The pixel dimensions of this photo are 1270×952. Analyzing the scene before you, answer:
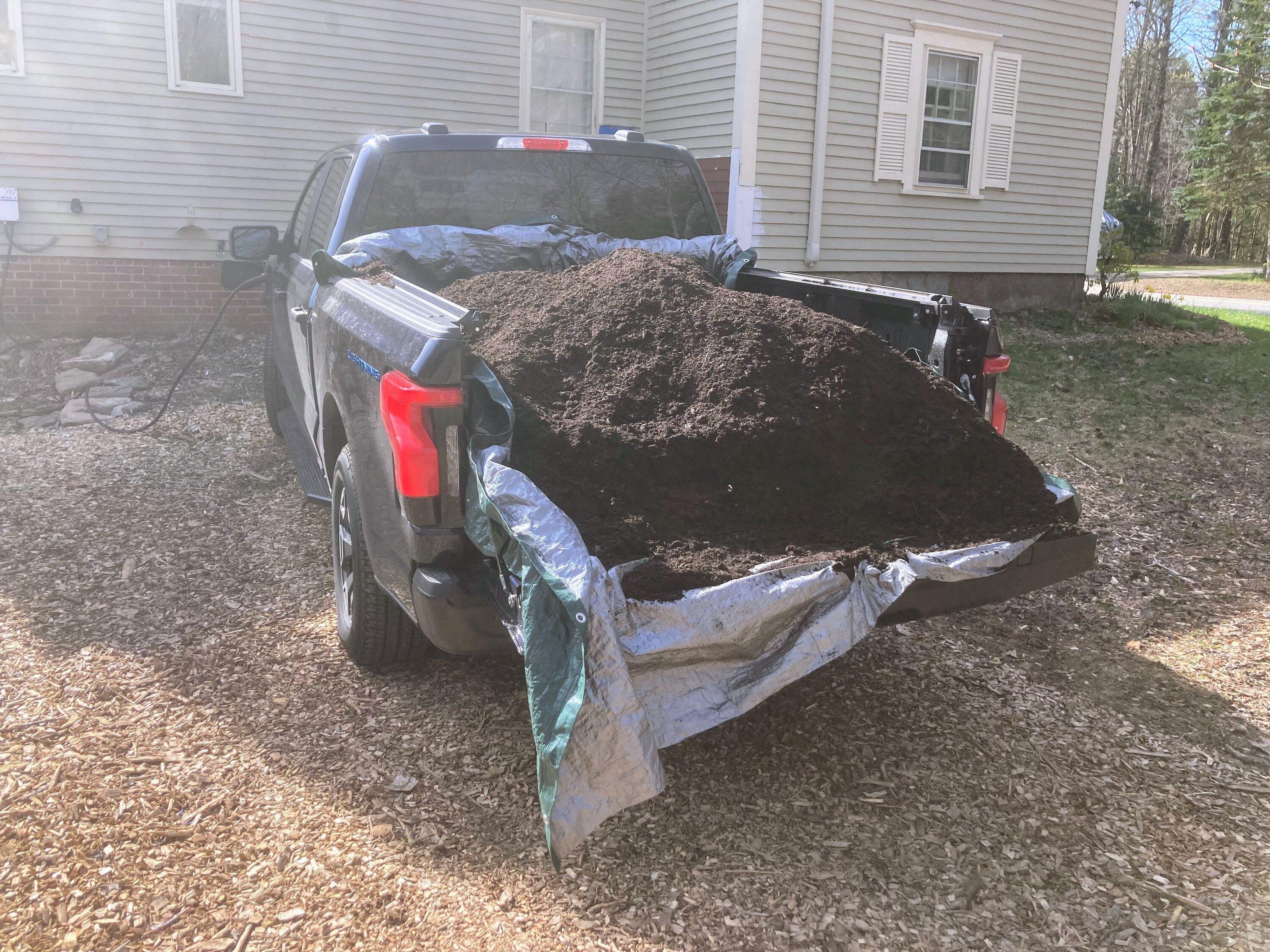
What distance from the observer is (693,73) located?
37.1 feet

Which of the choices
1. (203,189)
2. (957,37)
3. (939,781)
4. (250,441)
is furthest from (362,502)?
(957,37)

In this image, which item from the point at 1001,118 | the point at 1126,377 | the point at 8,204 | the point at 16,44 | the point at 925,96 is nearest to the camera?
the point at 16,44

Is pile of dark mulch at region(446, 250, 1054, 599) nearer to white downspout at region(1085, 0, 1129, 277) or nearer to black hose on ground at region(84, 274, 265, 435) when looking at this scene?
black hose on ground at region(84, 274, 265, 435)

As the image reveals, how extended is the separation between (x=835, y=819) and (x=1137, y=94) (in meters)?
44.7

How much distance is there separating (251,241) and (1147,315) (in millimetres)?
12380

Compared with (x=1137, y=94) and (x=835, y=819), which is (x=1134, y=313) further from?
(x=1137, y=94)

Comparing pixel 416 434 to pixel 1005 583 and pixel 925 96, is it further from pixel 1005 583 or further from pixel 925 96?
pixel 925 96

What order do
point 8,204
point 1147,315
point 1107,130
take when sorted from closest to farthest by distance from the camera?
point 8,204 < point 1147,315 < point 1107,130

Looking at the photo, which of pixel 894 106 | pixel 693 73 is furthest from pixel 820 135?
pixel 693 73

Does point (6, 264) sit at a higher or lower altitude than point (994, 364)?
lower

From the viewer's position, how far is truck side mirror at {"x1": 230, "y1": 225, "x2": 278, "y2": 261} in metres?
5.41

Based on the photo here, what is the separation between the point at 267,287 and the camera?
6.14m

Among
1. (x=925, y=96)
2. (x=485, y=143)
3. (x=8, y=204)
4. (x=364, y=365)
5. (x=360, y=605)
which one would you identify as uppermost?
(x=925, y=96)

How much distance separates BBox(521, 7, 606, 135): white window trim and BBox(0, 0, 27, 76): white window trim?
490 cm
